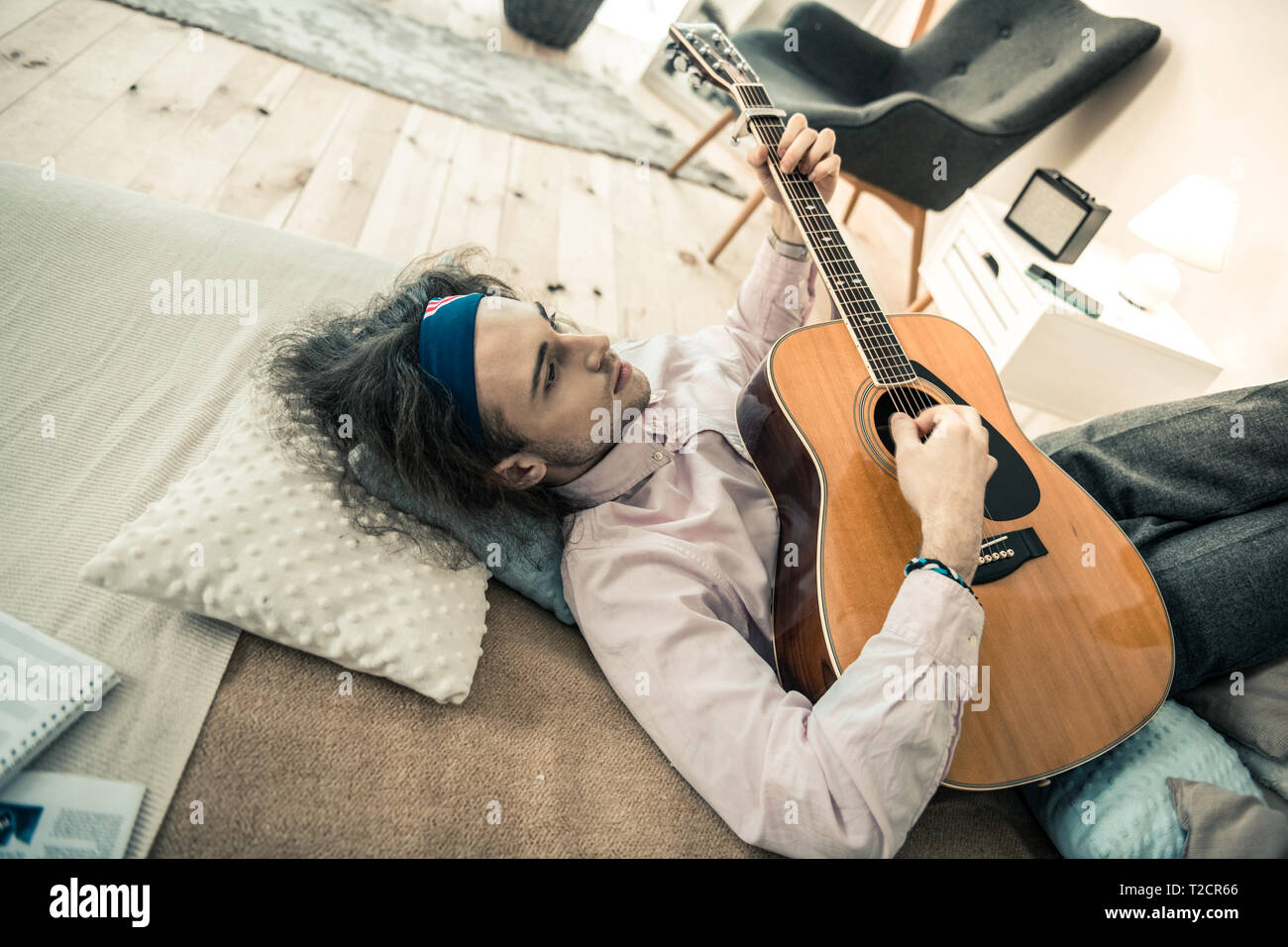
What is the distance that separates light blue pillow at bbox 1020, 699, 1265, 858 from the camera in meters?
0.92

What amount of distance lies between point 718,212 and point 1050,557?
264 cm

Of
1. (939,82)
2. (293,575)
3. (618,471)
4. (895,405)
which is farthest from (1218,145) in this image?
(293,575)

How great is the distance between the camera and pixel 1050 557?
42.3 inches

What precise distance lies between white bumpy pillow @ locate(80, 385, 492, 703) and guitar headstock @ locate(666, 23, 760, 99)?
130cm

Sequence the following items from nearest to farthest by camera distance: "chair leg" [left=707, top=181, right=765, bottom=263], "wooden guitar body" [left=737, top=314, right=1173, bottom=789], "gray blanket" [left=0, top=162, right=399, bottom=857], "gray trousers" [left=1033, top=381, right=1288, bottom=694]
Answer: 1. "gray blanket" [left=0, top=162, right=399, bottom=857]
2. "wooden guitar body" [left=737, top=314, right=1173, bottom=789]
3. "gray trousers" [left=1033, top=381, right=1288, bottom=694]
4. "chair leg" [left=707, top=181, right=765, bottom=263]

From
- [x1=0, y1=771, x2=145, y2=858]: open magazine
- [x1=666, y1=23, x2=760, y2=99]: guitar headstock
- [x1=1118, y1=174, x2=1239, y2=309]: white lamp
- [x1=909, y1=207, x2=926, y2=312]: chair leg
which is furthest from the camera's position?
[x1=909, y1=207, x2=926, y2=312]: chair leg

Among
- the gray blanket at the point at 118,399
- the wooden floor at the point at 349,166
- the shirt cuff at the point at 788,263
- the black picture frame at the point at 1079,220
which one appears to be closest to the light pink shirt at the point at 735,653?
the shirt cuff at the point at 788,263

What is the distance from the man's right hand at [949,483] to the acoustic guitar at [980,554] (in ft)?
0.25

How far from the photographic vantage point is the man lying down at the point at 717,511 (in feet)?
2.82

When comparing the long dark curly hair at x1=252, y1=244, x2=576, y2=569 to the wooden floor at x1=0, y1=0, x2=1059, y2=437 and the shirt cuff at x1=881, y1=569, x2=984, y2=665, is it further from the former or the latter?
the wooden floor at x1=0, y1=0, x2=1059, y2=437


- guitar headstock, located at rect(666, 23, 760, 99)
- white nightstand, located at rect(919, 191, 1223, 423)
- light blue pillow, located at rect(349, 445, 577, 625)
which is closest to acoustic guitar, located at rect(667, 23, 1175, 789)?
light blue pillow, located at rect(349, 445, 577, 625)

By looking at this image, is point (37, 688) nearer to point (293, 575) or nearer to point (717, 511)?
point (293, 575)
